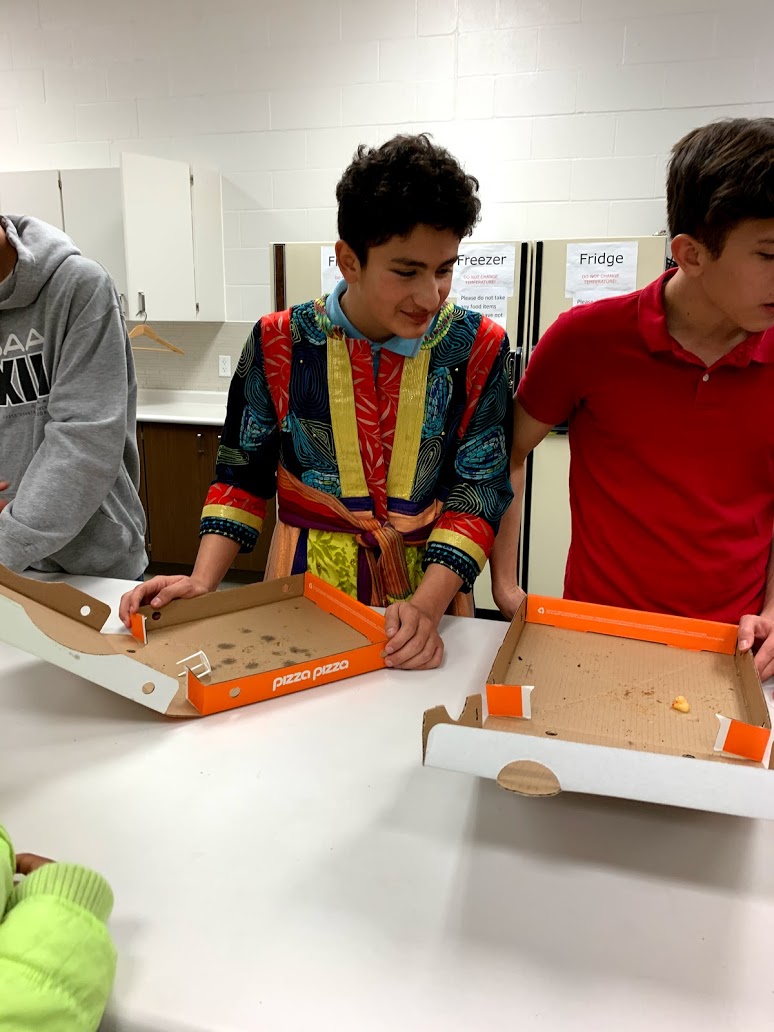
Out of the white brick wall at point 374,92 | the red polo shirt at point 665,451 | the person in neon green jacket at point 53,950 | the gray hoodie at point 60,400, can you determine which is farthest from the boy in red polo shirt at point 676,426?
the white brick wall at point 374,92

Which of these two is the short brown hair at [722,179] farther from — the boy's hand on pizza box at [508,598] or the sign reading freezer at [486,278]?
the sign reading freezer at [486,278]

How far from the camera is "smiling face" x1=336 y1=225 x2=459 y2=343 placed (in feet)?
3.95

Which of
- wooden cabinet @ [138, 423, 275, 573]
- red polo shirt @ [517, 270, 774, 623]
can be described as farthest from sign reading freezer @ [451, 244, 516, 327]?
red polo shirt @ [517, 270, 774, 623]

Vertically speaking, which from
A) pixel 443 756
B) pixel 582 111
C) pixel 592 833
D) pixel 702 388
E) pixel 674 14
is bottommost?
pixel 592 833

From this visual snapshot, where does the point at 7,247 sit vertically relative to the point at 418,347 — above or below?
above

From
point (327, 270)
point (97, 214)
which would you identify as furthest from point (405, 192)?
point (97, 214)

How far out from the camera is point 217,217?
4.34 m

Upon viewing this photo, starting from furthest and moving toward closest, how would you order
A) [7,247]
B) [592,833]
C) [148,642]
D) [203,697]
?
[7,247]
[148,642]
[203,697]
[592,833]

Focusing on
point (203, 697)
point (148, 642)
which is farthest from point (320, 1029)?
point (148, 642)

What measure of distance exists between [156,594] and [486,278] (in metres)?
2.69

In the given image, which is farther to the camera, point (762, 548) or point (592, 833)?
point (762, 548)

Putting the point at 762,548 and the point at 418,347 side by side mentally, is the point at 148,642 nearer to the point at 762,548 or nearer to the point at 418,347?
the point at 418,347

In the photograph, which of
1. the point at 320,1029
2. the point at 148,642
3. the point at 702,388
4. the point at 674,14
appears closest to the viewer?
the point at 320,1029

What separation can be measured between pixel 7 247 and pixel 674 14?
3436mm
